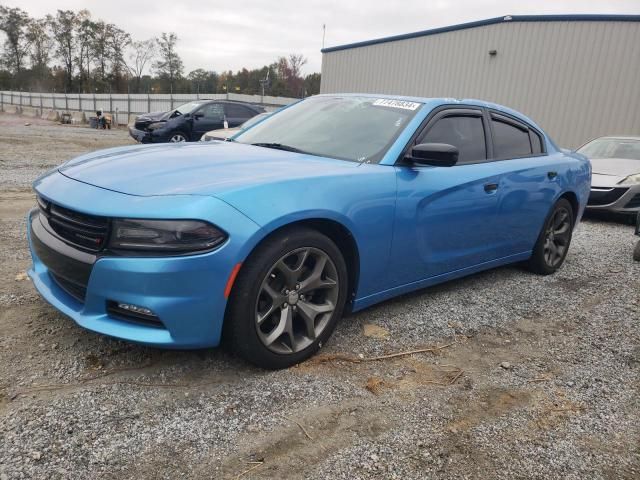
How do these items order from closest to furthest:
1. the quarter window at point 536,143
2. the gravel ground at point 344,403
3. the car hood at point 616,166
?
the gravel ground at point 344,403 → the quarter window at point 536,143 → the car hood at point 616,166

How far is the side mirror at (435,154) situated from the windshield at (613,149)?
7245mm

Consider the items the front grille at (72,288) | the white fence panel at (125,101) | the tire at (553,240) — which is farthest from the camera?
the white fence panel at (125,101)

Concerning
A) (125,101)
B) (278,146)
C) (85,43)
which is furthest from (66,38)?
(278,146)

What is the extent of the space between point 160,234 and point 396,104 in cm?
208

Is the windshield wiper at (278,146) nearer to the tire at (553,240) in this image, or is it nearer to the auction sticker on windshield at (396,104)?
the auction sticker on windshield at (396,104)

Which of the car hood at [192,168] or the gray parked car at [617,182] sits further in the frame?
the gray parked car at [617,182]

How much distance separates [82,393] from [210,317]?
0.68 m

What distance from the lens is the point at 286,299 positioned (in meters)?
2.58

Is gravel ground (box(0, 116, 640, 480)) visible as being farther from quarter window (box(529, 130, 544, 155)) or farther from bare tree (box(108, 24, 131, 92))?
bare tree (box(108, 24, 131, 92))

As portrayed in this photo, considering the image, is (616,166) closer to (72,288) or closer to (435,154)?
(435,154)

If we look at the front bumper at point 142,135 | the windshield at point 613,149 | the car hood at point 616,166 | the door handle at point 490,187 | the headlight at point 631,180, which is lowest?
the front bumper at point 142,135

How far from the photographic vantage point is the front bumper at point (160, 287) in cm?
217

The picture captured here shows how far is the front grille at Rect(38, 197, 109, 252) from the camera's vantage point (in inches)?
88.6

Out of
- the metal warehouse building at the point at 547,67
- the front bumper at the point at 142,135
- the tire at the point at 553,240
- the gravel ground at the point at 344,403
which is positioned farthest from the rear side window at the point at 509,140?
the metal warehouse building at the point at 547,67
